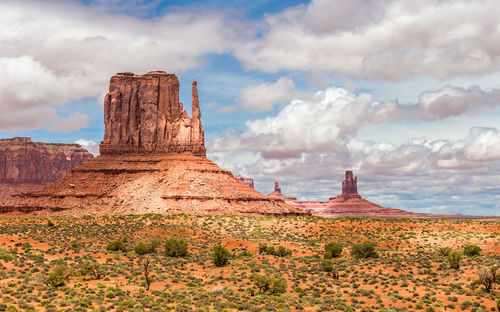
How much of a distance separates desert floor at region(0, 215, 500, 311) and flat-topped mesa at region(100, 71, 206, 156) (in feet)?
177

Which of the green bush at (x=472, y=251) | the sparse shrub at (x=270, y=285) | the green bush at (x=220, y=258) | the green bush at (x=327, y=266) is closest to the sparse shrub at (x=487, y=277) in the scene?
the green bush at (x=327, y=266)

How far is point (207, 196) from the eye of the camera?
106m

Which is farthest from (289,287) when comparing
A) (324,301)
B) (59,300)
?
(59,300)

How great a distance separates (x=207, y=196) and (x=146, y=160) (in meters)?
27.2

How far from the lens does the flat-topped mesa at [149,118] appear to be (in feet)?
424

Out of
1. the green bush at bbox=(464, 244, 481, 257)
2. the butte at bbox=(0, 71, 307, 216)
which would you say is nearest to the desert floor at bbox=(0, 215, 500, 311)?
the green bush at bbox=(464, 244, 481, 257)

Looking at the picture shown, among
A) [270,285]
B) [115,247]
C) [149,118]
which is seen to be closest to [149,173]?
[149,118]

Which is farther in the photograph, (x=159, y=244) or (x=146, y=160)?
(x=146, y=160)

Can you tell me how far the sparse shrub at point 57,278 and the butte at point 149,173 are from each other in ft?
200

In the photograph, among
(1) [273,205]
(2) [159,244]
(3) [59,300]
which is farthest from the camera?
(1) [273,205]

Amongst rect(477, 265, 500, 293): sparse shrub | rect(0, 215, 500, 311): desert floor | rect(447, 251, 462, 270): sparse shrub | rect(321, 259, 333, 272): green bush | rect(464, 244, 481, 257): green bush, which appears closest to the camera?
rect(0, 215, 500, 311): desert floor

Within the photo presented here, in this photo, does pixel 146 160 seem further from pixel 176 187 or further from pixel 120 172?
pixel 176 187

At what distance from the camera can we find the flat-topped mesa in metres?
129

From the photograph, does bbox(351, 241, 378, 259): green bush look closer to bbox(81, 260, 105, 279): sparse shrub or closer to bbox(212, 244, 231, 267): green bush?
bbox(212, 244, 231, 267): green bush
